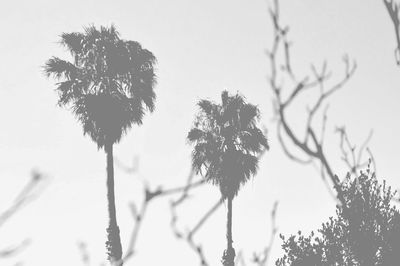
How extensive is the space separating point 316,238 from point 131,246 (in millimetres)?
18435

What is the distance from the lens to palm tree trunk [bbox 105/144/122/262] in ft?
48.5

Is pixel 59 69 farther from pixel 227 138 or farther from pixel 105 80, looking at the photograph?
pixel 227 138

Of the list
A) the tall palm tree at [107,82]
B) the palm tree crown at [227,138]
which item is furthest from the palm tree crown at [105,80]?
the palm tree crown at [227,138]

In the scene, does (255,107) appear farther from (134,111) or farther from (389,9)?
(389,9)

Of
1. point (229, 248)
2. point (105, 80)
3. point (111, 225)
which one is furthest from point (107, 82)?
point (229, 248)

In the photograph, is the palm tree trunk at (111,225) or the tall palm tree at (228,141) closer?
the palm tree trunk at (111,225)

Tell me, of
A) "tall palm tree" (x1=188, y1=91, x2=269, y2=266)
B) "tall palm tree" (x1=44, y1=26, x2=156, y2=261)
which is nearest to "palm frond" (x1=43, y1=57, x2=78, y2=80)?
"tall palm tree" (x1=44, y1=26, x2=156, y2=261)

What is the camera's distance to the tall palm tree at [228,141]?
2069 cm

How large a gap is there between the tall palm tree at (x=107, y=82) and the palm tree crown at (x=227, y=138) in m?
4.81

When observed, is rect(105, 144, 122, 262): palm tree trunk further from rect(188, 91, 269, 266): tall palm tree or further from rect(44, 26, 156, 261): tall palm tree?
rect(188, 91, 269, 266): tall palm tree

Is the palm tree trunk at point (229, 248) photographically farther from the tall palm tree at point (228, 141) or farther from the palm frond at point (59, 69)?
the palm frond at point (59, 69)

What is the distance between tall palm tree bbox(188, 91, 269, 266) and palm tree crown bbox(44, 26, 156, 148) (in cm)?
480

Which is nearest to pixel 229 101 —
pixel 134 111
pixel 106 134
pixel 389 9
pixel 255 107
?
pixel 255 107

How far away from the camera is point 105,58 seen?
54.5ft
